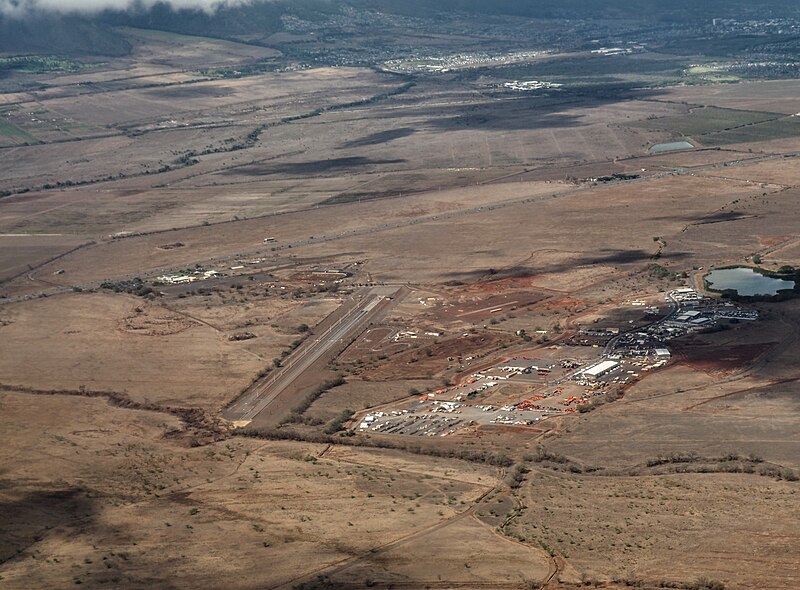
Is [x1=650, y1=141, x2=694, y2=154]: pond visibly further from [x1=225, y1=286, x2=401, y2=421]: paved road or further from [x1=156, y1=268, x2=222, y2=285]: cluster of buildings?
[x1=225, y1=286, x2=401, y2=421]: paved road

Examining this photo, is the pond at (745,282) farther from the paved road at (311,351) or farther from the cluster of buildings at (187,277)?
the cluster of buildings at (187,277)

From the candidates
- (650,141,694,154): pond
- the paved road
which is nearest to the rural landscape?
the paved road

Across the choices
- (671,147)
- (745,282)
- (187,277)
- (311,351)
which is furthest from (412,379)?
(671,147)

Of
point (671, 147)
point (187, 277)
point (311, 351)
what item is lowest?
point (187, 277)

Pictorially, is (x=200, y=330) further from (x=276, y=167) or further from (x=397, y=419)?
(x=276, y=167)

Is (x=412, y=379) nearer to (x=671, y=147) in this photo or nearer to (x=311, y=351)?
(x=311, y=351)
